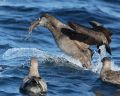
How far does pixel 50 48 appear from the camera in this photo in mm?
22562

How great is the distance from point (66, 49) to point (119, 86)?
2691mm

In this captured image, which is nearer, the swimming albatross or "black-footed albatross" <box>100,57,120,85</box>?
"black-footed albatross" <box>100,57,120,85</box>

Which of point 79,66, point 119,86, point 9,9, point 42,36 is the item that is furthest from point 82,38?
point 9,9

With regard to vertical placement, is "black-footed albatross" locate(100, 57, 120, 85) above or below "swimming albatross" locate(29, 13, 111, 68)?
below

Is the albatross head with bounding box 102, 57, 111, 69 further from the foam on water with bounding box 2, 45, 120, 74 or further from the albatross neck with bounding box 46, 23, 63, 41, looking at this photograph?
the albatross neck with bounding box 46, 23, 63, 41

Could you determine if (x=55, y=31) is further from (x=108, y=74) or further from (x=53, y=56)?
(x=108, y=74)

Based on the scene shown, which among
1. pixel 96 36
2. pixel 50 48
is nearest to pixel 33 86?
pixel 96 36

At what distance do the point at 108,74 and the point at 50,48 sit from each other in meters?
4.09

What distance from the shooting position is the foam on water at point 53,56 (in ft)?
66.2

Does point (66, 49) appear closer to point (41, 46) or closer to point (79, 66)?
point (79, 66)

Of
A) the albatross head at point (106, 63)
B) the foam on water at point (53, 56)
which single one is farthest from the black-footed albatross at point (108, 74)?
the foam on water at point (53, 56)

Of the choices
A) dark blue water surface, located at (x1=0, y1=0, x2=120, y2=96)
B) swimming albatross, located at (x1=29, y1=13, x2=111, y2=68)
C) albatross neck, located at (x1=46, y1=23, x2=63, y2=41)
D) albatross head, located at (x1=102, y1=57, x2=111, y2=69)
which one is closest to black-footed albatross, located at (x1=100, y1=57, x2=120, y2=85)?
albatross head, located at (x1=102, y1=57, x2=111, y2=69)

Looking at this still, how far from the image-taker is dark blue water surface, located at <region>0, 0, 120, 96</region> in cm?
1802

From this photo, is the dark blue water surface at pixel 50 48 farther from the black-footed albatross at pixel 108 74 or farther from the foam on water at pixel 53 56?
the black-footed albatross at pixel 108 74
